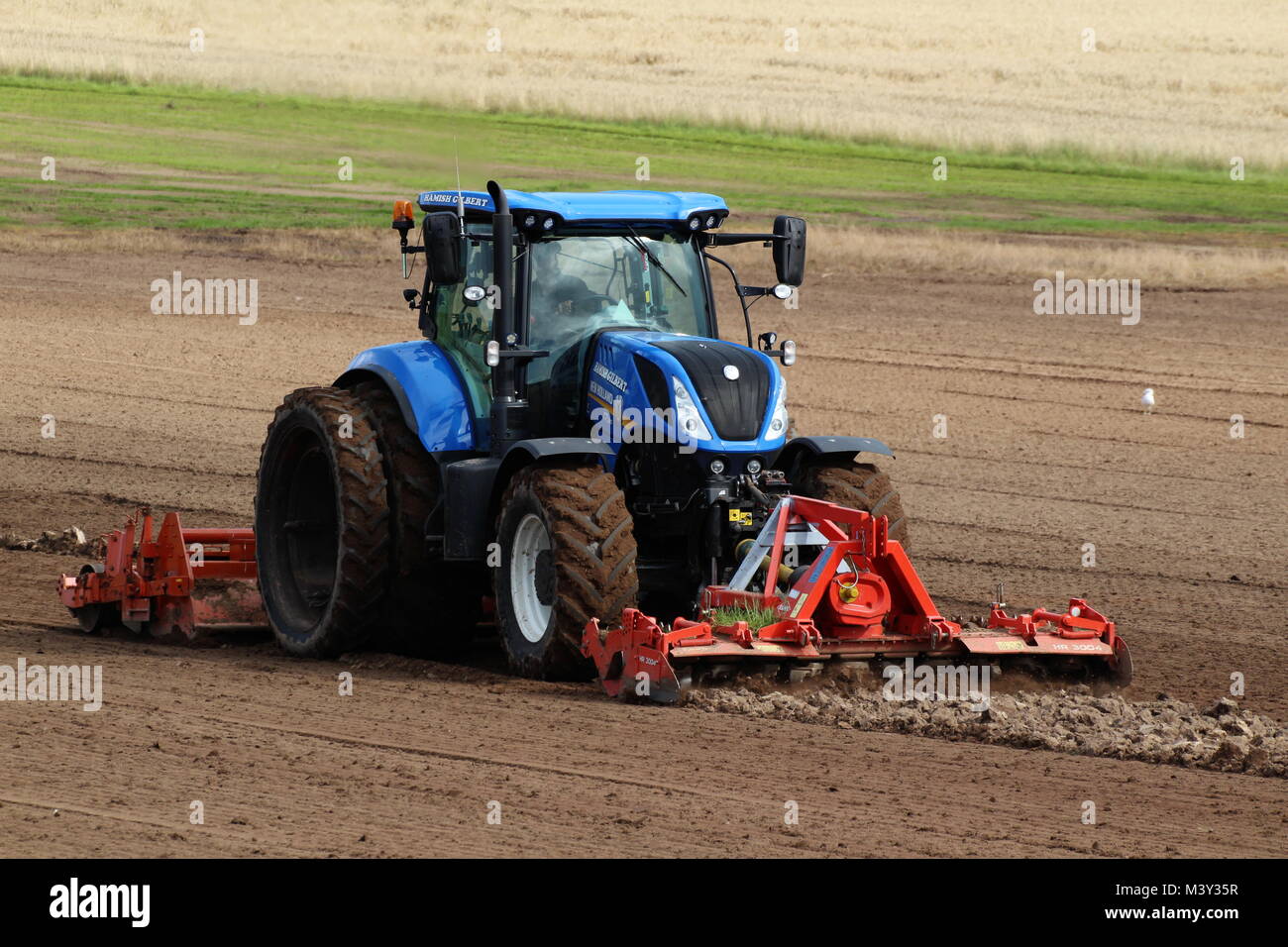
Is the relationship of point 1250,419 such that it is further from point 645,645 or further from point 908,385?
point 645,645

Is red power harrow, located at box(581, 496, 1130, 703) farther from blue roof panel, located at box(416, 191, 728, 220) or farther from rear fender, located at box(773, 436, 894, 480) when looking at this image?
blue roof panel, located at box(416, 191, 728, 220)

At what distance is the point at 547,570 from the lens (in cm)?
Answer: 917

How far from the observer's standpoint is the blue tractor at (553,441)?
923 centimetres

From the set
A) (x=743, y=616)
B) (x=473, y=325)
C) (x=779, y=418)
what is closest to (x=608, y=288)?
(x=473, y=325)

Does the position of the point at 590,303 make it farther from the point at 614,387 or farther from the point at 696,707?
the point at 696,707

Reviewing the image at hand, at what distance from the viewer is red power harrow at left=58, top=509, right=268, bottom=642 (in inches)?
434

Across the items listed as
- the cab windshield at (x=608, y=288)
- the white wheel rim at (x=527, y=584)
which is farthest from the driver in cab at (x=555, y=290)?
the white wheel rim at (x=527, y=584)

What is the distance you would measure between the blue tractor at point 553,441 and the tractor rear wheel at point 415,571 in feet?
0.04

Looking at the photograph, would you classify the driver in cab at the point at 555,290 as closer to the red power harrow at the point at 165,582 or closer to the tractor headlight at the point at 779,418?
the tractor headlight at the point at 779,418

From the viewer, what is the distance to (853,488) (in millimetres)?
9852

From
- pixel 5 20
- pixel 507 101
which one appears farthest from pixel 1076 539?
pixel 507 101

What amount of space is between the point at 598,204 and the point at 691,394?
138cm

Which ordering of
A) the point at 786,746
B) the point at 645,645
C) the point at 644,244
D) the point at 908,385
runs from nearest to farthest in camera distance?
1. the point at 786,746
2. the point at 645,645
3. the point at 644,244
4. the point at 908,385

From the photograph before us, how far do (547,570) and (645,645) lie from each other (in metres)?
0.79
